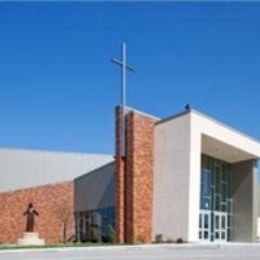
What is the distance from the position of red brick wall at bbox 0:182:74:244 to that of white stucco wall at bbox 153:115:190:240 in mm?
12018

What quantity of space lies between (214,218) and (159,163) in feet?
27.8

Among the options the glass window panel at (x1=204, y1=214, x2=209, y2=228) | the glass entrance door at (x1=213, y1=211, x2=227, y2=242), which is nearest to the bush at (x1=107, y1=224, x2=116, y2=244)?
the glass window panel at (x1=204, y1=214, x2=209, y2=228)

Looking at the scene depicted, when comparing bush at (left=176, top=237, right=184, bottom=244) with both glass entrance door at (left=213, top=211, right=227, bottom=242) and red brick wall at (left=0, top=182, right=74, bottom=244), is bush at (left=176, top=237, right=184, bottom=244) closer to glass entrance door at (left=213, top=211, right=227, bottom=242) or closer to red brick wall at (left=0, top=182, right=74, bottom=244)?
glass entrance door at (left=213, top=211, right=227, bottom=242)

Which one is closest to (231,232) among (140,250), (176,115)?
(176,115)

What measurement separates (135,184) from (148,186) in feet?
4.16

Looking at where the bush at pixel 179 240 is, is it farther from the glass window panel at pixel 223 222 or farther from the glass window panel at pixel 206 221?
the glass window panel at pixel 223 222

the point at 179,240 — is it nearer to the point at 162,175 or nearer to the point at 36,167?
the point at 162,175

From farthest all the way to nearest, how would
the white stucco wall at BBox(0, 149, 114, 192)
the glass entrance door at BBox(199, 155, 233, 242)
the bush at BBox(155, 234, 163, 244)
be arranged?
the white stucco wall at BBox(0, 149, 114, 192), the glass entrance door at BBox(199, 155, 233, 242), the bush at BBox(155, 234, 163, 244)

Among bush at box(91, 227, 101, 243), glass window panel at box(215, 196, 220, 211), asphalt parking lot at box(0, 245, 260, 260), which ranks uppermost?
glass window panel at box(215, 196, 220, 211)

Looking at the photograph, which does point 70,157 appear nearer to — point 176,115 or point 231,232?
point 231,232

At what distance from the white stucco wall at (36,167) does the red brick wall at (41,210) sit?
729 centimetres

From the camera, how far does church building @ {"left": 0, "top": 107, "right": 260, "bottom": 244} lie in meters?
37.5

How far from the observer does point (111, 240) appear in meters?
38.0

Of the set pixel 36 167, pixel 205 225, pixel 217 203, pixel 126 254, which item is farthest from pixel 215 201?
pixel 126 254
